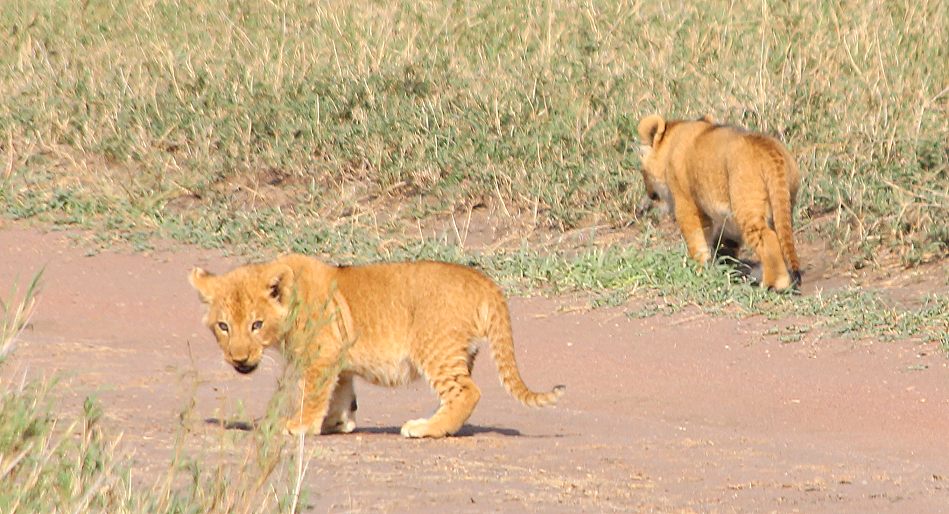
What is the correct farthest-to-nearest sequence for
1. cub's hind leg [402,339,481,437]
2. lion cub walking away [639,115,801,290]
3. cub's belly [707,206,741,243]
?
cub's belly [707,206,741,243] → lion cub walking away [639,115,801,290] → cub's hind leg [402,339,481,437]

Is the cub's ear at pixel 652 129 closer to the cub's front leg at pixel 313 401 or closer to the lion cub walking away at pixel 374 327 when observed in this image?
the lion cub walking away at pixel 374 327

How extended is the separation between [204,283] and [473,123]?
687 centimetres

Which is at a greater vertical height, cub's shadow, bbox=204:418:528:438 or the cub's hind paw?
the cub's hind paw

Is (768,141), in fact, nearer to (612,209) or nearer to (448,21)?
(612,209)

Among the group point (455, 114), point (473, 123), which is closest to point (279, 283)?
point (473, 123)

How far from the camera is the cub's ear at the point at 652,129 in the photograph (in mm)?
11570

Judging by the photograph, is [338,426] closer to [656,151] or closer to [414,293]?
[414,293]

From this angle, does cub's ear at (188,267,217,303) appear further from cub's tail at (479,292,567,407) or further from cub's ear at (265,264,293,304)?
cub's tail at (479,292,567,407)

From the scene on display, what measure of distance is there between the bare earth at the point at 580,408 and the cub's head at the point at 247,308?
0.21m

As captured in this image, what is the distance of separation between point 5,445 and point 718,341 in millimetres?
5611

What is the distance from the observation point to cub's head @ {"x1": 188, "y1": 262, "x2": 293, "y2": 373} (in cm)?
673

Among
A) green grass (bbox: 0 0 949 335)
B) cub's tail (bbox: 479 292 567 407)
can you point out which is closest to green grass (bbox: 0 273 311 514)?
cub's tail (bbox: 479 292 567 407)

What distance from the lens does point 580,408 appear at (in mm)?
8500

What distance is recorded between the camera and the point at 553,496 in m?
5.87
